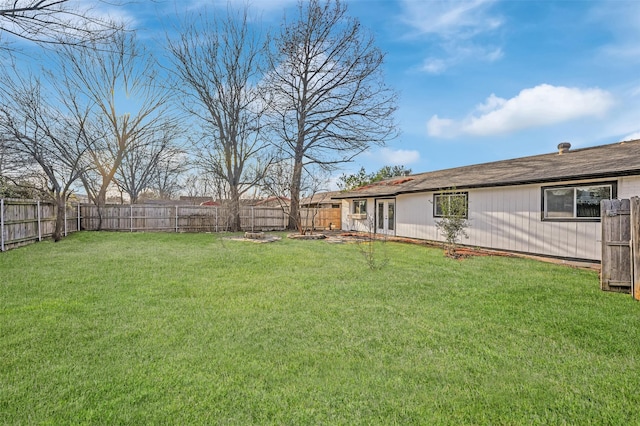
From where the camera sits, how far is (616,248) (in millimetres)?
4855

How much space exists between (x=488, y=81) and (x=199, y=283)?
435 inches

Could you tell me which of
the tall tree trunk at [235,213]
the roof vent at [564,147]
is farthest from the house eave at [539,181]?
the tall tree trunk at [235,213]

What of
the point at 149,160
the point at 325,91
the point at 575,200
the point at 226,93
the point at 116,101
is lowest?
the point at 575,200

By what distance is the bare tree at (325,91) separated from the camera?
17.3m

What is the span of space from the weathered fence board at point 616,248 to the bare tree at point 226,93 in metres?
15.7

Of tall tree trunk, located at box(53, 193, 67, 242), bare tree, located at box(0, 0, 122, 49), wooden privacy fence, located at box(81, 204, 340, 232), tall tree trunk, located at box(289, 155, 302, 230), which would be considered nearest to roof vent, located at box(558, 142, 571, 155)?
wooden privacy fence, located at box(81, 204, 340, 232)

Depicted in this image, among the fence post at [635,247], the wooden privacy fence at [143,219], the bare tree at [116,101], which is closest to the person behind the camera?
the fence post at [635,247]

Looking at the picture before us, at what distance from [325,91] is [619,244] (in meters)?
16.5

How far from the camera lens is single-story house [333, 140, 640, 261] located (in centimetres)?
736

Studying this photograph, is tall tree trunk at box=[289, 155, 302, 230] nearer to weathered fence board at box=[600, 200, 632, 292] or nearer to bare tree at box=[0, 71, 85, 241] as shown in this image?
bare tree at box=[0, 71, 85, 241]

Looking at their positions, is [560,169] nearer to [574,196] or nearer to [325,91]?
[574,196]

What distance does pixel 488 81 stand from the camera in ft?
34.6

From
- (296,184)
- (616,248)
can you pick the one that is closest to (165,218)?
(296,184)

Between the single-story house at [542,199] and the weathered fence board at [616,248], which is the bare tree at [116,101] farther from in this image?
the weathered fence board at [616,248]
